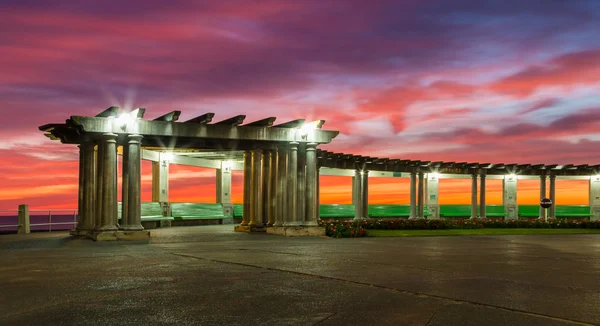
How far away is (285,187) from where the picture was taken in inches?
1098

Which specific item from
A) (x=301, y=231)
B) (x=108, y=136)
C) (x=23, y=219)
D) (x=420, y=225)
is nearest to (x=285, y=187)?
(x=301, y=231)

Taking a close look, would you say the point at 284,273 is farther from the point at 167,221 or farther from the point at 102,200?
the point at 167,221

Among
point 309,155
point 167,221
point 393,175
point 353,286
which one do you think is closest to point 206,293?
point 353,286

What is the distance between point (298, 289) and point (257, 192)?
2147 cm

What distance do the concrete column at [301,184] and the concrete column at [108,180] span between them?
8091mm

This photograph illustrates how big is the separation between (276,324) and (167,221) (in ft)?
109

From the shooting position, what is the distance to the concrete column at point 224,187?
4653cm

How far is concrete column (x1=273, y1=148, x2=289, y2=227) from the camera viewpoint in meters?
27.8

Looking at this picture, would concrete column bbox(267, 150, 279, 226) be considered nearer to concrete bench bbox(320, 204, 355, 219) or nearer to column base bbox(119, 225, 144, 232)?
column base bbox(119, 225, 144, 232)

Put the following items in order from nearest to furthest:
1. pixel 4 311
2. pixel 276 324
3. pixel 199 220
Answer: pixel 276 324, pixel 4 311, pixel 199 220

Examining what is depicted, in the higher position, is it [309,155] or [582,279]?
[309,155]

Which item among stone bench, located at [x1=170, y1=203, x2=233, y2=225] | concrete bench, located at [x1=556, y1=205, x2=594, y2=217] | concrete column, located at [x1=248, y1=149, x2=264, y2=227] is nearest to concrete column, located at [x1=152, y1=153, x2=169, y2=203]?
stone bench, located at [x1=170, y1=203, x2=233, y2=225]

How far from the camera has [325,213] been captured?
185ft

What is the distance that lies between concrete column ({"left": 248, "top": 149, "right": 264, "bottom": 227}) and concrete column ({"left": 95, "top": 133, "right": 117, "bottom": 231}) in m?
8.53
